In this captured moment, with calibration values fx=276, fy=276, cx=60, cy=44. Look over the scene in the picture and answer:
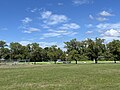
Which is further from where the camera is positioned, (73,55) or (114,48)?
(114,48)

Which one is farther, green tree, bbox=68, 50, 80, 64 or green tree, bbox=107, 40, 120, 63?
green tree, bbox=107, 40, 120, 63

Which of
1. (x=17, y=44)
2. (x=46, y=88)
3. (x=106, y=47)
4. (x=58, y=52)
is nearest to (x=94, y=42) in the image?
(x=106, y=47)

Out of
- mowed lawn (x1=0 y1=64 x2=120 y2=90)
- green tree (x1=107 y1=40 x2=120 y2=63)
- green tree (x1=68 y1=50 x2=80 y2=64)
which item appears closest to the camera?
mowed lawn (x1=0 y1=64 x2=120 y2=90)

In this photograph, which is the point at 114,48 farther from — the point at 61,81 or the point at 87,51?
the point at 61,81

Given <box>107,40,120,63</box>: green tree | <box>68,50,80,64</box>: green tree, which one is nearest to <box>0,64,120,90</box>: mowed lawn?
<box>68,50,80,64</box>: green tree

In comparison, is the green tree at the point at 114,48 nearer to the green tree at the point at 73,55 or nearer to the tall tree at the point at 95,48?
the tall tree at the point at 95,48

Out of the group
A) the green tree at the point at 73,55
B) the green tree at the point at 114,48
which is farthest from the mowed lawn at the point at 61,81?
the green tree at the point at 114,48

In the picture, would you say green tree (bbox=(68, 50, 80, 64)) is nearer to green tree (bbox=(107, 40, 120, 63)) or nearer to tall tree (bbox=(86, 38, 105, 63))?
tall tree (bbox=(86, 38, 105, 63))

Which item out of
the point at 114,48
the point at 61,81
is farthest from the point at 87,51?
the point at 61,81

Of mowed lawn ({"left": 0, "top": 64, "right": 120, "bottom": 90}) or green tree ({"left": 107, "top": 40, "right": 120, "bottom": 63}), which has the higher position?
green tree ({"left": 107, "top": 40, "right": 120, "bottom": 63})

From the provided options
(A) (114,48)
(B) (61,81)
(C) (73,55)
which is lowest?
(B) (61,81)

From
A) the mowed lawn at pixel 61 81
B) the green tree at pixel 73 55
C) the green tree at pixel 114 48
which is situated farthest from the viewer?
the green tree at pixel 114 48

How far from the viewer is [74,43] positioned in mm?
135625

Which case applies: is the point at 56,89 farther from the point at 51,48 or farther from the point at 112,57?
the point at 51,48
